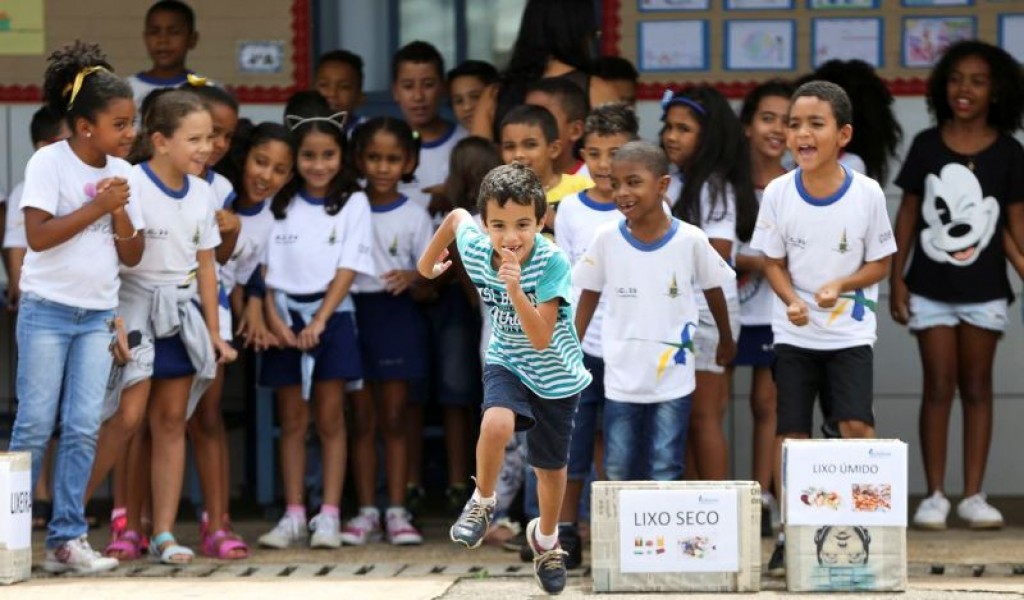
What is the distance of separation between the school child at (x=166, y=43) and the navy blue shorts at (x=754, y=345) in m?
2.66

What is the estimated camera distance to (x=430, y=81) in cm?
888

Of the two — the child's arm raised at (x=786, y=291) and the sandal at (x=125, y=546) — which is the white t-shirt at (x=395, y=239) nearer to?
the sandal at (x=125, y=546)

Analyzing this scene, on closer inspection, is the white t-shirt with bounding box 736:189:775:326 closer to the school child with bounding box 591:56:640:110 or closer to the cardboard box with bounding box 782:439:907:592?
the school child with bounding box 591:56:640:110

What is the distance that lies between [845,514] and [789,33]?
297 cm

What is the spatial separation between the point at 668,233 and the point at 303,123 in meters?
1.78

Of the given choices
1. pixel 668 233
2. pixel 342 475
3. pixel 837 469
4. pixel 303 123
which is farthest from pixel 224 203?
pixel 837 469

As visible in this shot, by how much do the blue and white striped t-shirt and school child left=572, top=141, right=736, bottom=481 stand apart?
675 millimetres

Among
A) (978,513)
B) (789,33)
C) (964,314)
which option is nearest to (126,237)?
(789,33)

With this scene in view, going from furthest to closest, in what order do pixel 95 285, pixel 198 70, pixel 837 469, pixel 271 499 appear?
pixel 198 70, pixel 271 499, pixel 95 285, pixel 837 469

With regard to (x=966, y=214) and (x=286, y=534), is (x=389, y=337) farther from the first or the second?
(x=966, y=214)

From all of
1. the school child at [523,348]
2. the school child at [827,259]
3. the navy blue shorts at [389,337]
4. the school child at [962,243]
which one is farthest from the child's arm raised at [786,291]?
the navy blue shorts at [389,337]

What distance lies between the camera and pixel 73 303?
283 inches

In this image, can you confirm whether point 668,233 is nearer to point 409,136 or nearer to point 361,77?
point 409,136

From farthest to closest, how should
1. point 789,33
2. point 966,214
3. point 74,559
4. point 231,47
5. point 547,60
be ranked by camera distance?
point 231,47 → point 789,33 → point 547,60 → point 966,214 → point 74,559
